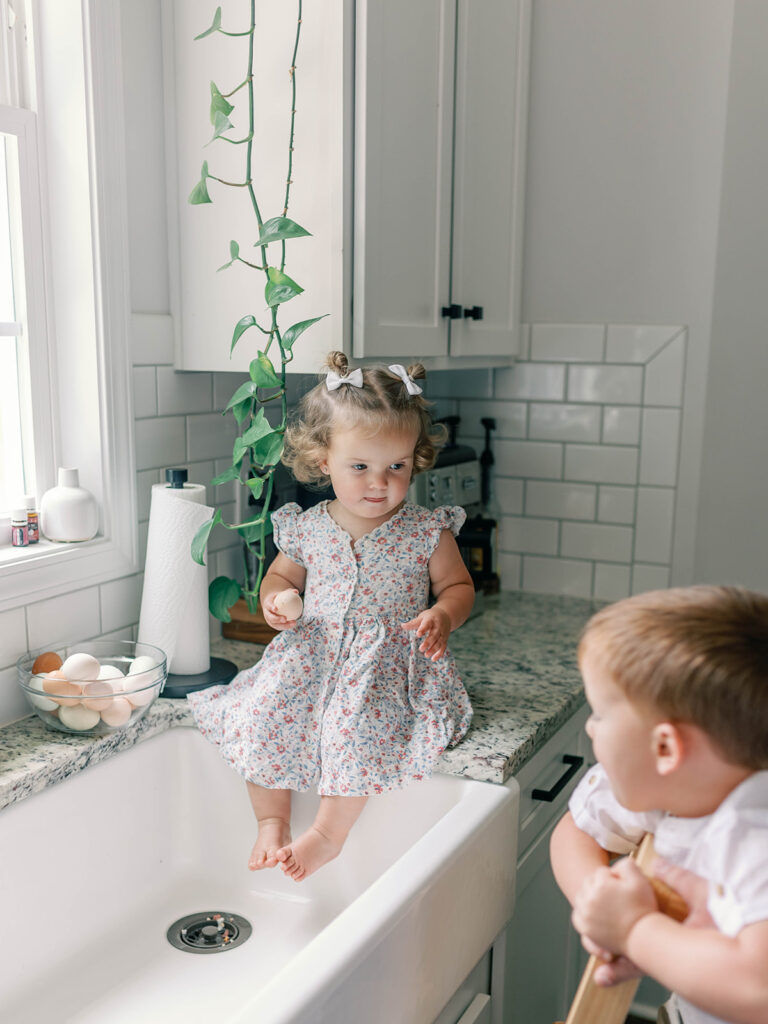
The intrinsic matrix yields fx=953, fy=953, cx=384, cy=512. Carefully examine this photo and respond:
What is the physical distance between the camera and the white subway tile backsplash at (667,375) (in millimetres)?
1959

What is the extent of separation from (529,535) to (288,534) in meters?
0.85

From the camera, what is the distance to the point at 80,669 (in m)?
1.27

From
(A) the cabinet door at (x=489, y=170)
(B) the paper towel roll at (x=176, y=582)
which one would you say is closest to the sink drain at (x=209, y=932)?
(B) the paper towel roll at (x=176, y=582)

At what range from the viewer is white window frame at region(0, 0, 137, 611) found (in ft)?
4.51

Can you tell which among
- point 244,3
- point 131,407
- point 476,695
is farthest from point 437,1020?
point 244,3

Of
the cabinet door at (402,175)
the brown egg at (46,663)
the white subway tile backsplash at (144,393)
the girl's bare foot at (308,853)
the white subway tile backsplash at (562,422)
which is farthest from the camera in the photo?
the white subway tile backsplash at (562,422)

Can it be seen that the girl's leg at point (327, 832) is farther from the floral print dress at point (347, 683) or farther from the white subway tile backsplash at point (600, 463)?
the white subway tile backsplash at point (600, 463)

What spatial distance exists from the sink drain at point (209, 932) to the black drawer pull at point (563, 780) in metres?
0.44

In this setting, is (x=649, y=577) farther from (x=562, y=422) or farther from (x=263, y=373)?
(x=263, y=373)

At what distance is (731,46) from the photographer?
6.04 feet

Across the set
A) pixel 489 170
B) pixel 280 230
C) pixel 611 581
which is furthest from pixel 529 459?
pixel 280 230

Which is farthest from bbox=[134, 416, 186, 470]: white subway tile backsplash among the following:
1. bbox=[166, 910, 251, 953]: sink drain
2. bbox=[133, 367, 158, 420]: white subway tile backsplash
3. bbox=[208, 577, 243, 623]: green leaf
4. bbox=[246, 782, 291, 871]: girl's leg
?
bbox=[166, 910, 251, 953]: sink drain

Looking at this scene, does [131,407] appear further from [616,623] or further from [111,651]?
[616,623]

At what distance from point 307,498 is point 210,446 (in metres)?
0.20
